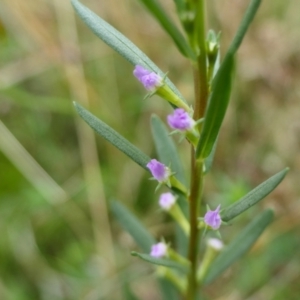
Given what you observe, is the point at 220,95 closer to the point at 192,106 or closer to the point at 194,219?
the point at 192,106

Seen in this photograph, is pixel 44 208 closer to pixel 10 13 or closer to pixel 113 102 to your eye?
pixel 113 102

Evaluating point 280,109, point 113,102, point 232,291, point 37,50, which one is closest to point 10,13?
point 37,50

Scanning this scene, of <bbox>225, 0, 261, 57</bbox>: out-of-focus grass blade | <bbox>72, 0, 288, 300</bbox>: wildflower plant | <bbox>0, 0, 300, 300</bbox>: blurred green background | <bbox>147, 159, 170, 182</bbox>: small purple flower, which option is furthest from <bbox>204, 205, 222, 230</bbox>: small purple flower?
<bbox>0, 0, 300, 300</bbox>: blurred green background

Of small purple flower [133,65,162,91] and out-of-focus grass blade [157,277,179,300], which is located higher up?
small purple flower [133,65,162,91]

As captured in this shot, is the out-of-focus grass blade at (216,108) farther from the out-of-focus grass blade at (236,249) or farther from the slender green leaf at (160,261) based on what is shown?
the out-of-focus grass blade at (236,249)

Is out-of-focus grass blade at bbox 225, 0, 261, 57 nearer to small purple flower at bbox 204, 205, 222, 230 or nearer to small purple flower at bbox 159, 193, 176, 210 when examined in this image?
small purple flower at bbox 204, 205, 222, 230

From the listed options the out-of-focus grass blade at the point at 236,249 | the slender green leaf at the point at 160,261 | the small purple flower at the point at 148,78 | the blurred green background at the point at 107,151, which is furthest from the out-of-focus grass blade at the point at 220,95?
the blurred green background at the point at 107,151

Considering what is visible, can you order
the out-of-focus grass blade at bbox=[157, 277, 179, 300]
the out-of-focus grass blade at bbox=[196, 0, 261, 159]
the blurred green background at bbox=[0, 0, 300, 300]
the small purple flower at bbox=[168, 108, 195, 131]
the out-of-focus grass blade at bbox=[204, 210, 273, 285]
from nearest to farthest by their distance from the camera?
the out-of-focus grass blade at bbox=[196, 0, 261, 159] < the small purple flower at bbox=[168, 108, 195, 131] < the out-of-focus grass blade at bbox=[204, 210, 273, 285] < the out-of-focus grass blade at bbox=[157, 277, 179, 300] < the blurred green background at bbox=[0, 0, 300, 300]
